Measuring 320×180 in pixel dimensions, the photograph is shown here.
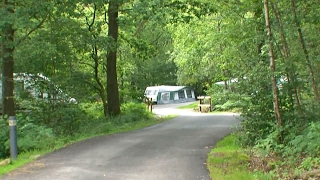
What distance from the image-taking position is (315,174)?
A: 250 inches

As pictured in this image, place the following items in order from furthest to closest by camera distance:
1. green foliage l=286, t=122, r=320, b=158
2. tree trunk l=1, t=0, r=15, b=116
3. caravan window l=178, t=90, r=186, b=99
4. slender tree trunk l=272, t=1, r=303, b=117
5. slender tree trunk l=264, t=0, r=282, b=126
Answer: caravan window l=178, t=90, r=186, b=99
tree trunk l=1, t=0, r=15, b=116
slender tree trunk l=272, t=1, r=303, b=117
slender tree trunk l=264, t=0, r=282, b=126
green foliage l=286, t=122, r=320, b=158

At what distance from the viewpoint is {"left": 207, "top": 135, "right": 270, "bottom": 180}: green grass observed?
22.7ft

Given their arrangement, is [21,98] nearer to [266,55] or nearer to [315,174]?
[266,55]

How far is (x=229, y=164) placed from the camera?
26.3 ft

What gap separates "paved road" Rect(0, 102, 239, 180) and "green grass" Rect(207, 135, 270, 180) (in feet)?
0.65

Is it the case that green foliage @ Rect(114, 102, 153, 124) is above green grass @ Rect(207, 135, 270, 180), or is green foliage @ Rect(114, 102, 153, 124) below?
above

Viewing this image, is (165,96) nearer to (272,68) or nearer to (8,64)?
(8,64)

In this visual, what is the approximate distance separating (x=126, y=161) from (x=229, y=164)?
2.16m

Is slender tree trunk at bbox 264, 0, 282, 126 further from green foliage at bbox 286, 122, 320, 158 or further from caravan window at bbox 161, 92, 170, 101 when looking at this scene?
caravan window at bbox 161, 92, 170, 101

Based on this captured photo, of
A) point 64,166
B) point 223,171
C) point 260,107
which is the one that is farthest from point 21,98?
point 223,171

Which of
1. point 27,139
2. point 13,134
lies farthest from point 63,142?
point 13,134

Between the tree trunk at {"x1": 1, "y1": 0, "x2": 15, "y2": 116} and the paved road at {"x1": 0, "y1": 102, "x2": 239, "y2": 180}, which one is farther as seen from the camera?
the tree trunk at {"x1": 1, "y1": 0, "x2": 15, "y2": 116}

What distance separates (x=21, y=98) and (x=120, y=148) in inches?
245

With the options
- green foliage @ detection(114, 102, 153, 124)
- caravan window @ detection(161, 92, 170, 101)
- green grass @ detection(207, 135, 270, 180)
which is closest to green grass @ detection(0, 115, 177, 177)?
green foliage @ detection(114, 102, 153, 124)
